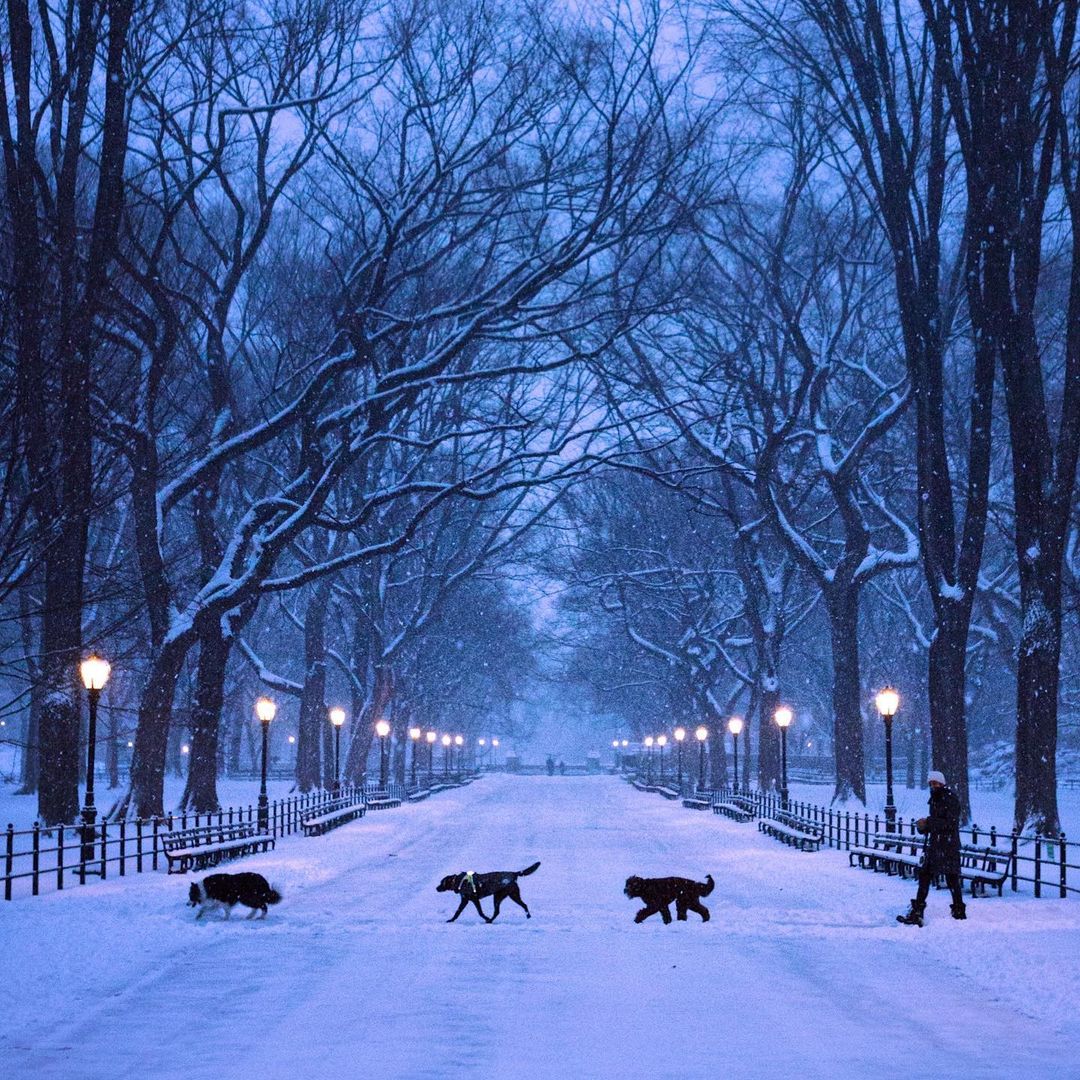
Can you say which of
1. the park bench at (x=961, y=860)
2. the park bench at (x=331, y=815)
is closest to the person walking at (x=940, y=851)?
the park bench at (x=961, y=860)

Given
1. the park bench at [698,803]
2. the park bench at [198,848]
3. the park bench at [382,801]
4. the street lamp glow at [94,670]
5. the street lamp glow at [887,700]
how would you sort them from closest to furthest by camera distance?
the street lamp glow at [94,670], the park bench at [198,848], the street lamp glow at [887,700], the park bench at [382,801], the park bench at [698,803]

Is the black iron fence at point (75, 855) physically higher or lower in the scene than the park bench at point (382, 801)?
higher

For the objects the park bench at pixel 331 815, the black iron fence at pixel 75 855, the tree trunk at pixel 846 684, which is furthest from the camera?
the tree trunk at pixel 846 684

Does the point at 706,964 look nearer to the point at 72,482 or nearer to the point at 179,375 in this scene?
the point at 72,482

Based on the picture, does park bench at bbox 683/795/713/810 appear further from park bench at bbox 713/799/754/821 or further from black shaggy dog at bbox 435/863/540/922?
black shaggy dog at bbox 435/863/540/922

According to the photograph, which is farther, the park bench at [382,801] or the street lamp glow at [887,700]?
the park bench at [382,801]

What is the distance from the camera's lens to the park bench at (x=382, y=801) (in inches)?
2009

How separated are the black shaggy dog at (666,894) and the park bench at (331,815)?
719 inches

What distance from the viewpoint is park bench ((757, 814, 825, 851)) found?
31.1 metres

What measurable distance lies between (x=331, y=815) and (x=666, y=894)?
2198cm

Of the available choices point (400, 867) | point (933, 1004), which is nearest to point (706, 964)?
point (933, 1004)

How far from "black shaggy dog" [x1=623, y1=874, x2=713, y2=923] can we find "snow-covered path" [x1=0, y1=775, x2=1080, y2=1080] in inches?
9.5

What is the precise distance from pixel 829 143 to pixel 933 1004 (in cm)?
2927

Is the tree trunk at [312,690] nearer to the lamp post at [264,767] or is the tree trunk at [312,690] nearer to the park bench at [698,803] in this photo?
the park bench at [698,803]
